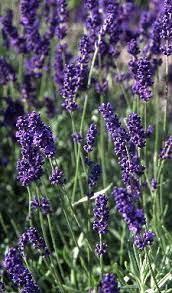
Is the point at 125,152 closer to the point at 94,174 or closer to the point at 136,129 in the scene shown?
the point at 136,129

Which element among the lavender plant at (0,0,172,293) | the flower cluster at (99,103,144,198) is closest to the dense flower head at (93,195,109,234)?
the lavender plant at (0,0,172,293)

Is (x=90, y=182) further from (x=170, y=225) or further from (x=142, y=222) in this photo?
(x=170, y=225)

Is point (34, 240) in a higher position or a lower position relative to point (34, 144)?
lower

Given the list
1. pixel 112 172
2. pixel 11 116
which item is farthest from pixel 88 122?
pixel 11 116

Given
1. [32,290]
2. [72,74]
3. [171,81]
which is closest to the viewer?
[32,290]

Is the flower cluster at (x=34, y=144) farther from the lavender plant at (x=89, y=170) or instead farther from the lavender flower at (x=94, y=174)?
the lavender flower at (x=94, y=174)

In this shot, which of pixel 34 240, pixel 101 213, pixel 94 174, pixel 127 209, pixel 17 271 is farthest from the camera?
pixel 94 174

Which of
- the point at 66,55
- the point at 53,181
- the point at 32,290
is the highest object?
the point at 66,55

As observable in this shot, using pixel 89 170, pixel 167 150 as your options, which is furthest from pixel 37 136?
pixel 89 170
